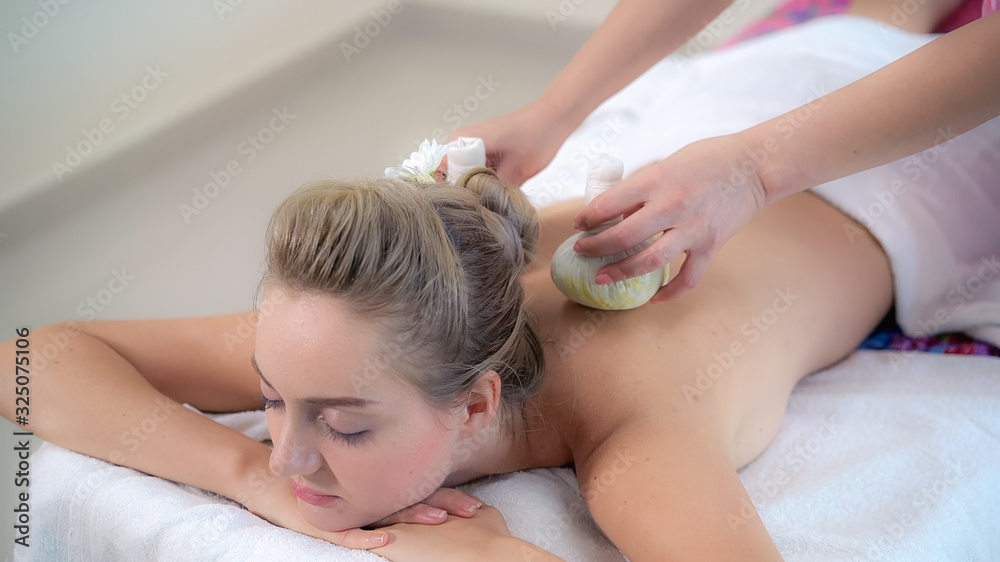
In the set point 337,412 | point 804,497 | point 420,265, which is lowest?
point 804,497

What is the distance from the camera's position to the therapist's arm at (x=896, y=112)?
41.2 inches

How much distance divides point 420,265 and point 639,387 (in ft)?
1.18

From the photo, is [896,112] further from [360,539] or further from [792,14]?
[792,14]

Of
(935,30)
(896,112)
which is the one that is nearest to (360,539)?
(896,112)

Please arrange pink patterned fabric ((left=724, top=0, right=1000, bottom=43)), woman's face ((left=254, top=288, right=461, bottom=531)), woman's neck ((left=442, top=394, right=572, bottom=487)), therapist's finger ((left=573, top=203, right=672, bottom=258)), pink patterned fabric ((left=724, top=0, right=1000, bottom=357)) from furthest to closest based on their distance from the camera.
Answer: pink patterned fabric ((left=724, top=0, right=1000, bottom=43))
pink patterned fabric ((left=724, top=0, right=1000, bottom=357))
woman's neck ((left=442, top=394, right=572, bottom=487))
therapist's finger ((left=573, top=203, right=672, bottom=258))
woman's face ((left=254, top=288, right=461, bottom=531))

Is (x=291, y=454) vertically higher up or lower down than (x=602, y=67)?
lower down

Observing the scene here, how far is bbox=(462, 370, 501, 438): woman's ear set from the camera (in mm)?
1003

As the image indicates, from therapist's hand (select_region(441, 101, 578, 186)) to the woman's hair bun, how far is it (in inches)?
9.4

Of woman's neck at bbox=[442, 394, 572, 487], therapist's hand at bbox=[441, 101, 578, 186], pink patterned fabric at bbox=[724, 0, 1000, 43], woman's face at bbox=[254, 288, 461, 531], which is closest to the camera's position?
woman's face at bbox=[254, 288, 461, 531]

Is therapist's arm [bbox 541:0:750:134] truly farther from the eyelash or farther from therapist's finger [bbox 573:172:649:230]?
the eyelash

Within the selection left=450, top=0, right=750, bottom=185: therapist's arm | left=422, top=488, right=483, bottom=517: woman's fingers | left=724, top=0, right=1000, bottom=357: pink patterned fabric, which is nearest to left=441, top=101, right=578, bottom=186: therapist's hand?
left=450, top=0, right=750, bottom=185: therapist's arm

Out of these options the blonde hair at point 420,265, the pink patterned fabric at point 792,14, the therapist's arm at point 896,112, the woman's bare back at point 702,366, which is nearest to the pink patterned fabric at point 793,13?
the pink patterned fabric at point 792,14

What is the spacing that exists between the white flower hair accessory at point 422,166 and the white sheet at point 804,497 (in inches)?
17.3

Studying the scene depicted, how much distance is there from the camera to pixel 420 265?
3.01 ft
